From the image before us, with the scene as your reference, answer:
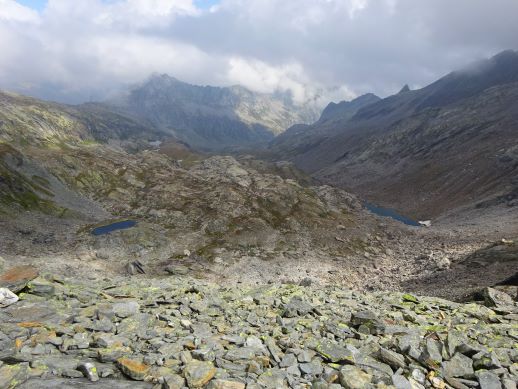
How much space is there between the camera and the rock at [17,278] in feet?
75.7

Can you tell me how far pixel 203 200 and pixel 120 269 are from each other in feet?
150

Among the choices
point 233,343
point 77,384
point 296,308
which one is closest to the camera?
point 77,384

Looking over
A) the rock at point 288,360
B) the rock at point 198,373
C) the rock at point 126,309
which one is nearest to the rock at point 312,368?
the rock at point 288,360

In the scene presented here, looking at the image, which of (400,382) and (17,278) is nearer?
(400,382)

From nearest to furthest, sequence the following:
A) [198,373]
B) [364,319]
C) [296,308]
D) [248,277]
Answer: [198,373] < [364,319] < [296,308] < [248,277]

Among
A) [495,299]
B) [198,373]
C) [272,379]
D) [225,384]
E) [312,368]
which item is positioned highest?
[495,299]

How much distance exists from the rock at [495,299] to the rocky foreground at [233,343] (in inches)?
124

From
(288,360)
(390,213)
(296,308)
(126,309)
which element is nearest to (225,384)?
(288,360)

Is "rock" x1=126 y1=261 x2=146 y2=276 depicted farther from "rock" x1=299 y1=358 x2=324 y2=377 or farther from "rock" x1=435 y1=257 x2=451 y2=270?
"rock" x1=299 y1=358 x2=324 y2=377

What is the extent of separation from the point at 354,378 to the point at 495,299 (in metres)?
22.7

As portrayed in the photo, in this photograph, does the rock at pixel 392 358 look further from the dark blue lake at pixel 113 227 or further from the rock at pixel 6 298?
the dark blue lake at pixel 113 227

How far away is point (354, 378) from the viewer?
600 inches

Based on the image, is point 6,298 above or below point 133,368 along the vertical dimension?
below

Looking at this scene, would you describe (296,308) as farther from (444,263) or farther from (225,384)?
(444,263)
